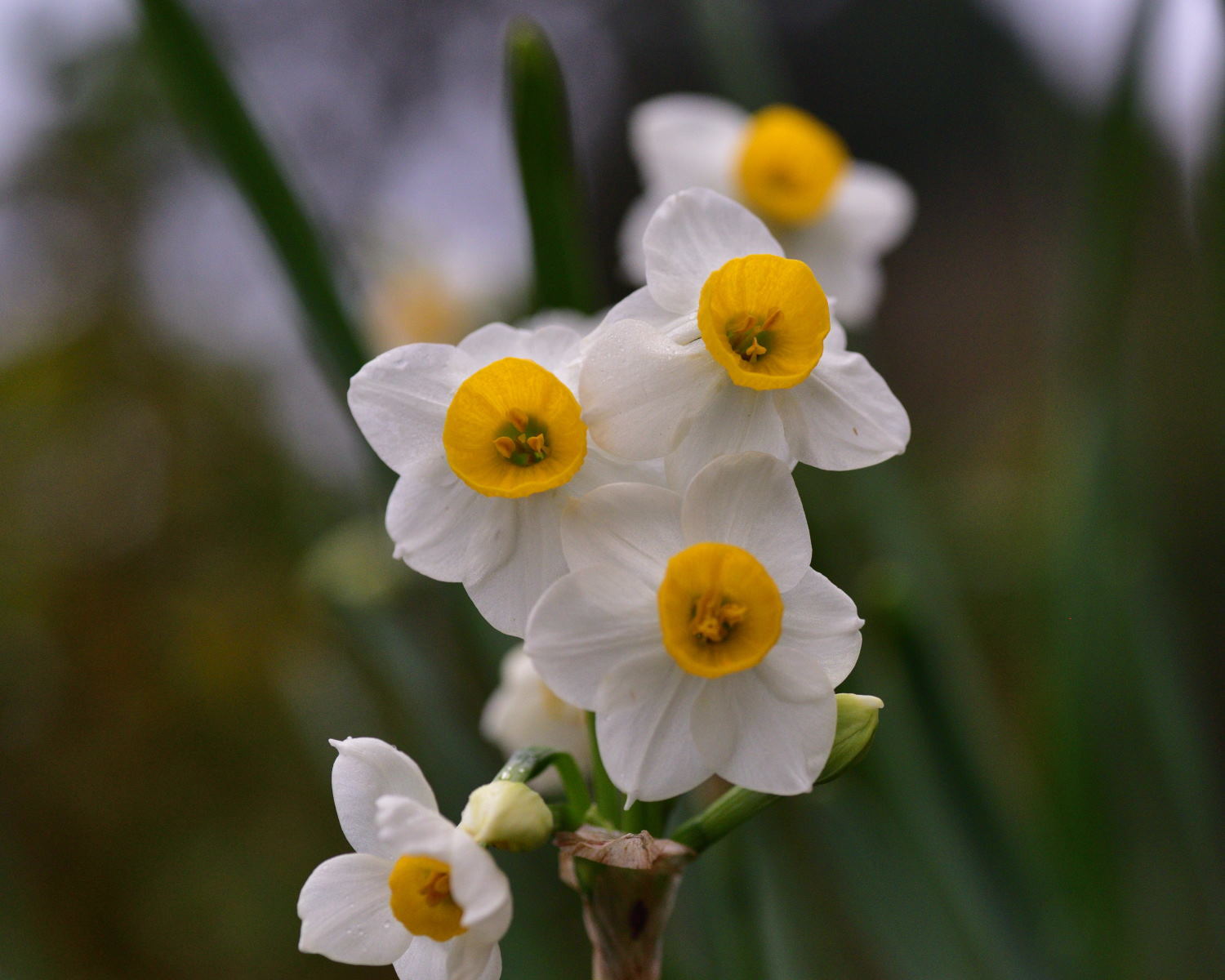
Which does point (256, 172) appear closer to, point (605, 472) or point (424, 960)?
point (605, 472)

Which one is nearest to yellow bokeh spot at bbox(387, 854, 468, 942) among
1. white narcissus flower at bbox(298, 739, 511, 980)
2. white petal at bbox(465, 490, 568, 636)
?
white narcissus flower at bbox(298, 739, 511, 980)

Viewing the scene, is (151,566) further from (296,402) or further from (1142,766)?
(1142,766)

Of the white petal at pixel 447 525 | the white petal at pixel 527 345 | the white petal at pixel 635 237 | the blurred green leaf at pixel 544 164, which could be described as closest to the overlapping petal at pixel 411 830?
the white petal at pixel 447 525

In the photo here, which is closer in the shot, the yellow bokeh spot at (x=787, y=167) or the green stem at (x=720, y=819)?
the green stem at (x=720, y=819)

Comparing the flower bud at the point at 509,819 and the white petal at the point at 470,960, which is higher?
the flower bud at the point at 509,819

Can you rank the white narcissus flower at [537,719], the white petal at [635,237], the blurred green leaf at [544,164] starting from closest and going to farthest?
the white narcissus flower at [537,719] < the blurred green leaf at [544,164] < the white petal at [635,237]

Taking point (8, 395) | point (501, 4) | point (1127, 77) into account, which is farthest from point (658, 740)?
point (501, 4)

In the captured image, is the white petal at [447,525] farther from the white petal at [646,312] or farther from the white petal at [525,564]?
the white petal at [646,312]

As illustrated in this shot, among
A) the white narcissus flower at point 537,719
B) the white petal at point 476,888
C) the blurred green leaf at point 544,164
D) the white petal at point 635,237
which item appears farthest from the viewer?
the white petal at point 635,237
